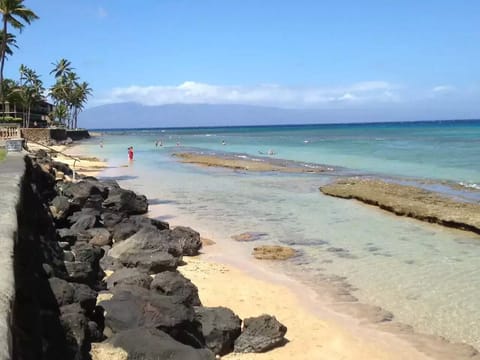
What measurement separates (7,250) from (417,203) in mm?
16037

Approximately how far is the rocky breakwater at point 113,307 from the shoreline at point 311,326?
46cm

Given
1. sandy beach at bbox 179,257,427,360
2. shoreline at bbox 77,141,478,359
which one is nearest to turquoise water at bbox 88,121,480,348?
shoreline at bbox 77,141,478,359

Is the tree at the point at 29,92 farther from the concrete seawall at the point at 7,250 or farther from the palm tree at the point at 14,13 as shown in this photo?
the concrete seawall at the point at 7,250

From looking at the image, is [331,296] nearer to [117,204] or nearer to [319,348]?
[319,348]

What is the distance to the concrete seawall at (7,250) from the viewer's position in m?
3.29

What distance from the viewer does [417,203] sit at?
1883 cm

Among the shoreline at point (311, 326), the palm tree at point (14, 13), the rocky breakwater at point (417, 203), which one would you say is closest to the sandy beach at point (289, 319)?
the shoreline at point (311, 326)

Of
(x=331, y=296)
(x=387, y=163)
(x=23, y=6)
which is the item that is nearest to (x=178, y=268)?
(x=331, y=296)

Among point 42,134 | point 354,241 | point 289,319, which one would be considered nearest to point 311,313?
point 289,319

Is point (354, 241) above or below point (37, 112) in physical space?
below

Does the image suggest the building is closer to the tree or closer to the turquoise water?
the tree

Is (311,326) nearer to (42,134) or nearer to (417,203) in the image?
(417,203)

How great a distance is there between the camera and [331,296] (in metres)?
9.57

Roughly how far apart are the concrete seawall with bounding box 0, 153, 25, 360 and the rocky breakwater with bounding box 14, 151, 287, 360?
0.71ft
